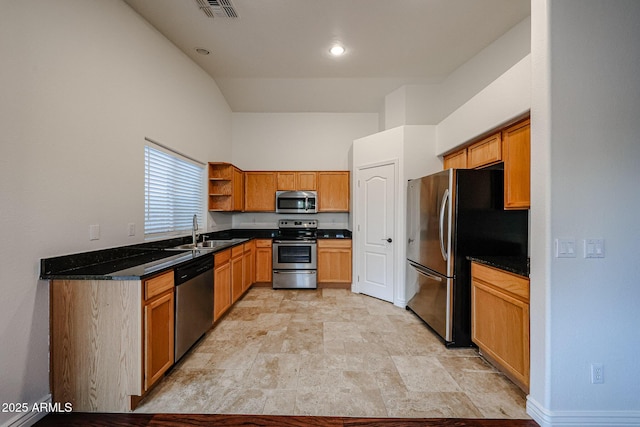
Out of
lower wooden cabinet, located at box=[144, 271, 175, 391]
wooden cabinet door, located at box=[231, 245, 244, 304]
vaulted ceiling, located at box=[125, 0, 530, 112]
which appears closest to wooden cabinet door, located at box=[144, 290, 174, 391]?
lower wooden cabinet, located at box=[144, 271, 175, 391]

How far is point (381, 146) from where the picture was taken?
396cm

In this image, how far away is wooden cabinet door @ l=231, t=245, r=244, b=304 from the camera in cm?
354

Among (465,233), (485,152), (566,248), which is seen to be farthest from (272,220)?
(566,248)

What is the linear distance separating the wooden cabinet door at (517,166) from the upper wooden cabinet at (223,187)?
380 centimetres

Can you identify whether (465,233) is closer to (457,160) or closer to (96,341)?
(457,160)

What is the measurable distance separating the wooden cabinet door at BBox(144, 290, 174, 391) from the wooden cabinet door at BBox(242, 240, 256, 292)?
6.42 feet

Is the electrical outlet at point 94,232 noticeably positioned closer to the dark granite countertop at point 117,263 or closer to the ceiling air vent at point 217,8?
the dark granite countertop at point 117,263

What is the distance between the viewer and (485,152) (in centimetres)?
270

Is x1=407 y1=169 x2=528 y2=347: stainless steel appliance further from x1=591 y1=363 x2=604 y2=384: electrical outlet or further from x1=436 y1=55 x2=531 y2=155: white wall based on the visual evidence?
x1=591 y1=363 x2=604 y2=384: electrical outlet

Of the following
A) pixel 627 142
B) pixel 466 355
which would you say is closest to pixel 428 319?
pixel 466 355

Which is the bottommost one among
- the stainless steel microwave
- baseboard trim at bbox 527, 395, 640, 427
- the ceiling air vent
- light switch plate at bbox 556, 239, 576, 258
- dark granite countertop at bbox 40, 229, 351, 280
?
baseboard trim at bbox 527, 395, 640, 427

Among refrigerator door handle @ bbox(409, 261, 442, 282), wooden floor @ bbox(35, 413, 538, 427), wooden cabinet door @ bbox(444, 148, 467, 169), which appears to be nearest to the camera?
wooden floor @ bbox(35, 413, 538, 427)

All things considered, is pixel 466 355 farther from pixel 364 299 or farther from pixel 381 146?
pixel 381 146

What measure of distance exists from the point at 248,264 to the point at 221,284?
1.18 m
